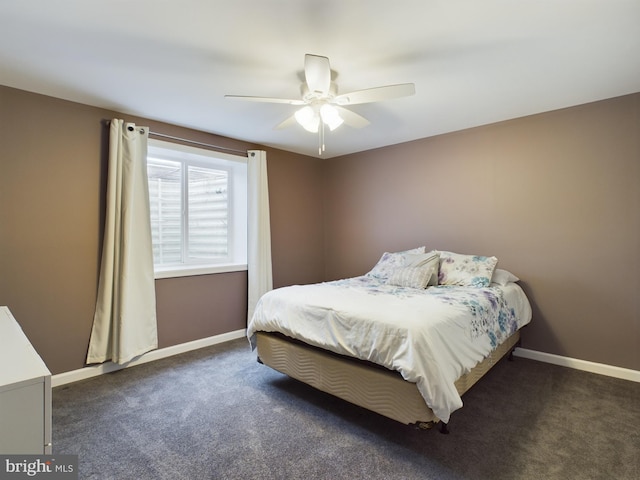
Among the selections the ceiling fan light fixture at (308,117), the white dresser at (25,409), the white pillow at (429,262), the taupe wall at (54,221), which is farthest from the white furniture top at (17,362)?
the white pillow at (429,262)

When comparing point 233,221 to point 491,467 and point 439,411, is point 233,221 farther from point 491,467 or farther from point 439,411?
point 491,467

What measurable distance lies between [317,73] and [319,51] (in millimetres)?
224

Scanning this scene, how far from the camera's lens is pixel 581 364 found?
2850 millimetres

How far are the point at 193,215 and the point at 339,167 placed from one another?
209 cm

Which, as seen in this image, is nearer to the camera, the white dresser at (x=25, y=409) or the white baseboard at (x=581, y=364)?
the white dresser at (x=25, y=409)

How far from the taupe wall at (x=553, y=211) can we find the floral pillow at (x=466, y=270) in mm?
360

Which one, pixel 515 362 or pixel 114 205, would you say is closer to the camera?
pixel 114 205

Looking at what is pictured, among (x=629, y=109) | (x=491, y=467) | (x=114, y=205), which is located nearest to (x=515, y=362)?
(x=491, y=467)

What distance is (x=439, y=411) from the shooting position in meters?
1.65

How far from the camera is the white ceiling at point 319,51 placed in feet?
5.29

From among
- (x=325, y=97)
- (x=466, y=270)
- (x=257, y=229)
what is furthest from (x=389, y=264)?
(x=325, y=97)

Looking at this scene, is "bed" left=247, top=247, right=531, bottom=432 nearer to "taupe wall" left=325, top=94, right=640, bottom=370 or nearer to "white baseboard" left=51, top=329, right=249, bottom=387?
"taupe wall" left=325, top=94, right=640, bottom=370

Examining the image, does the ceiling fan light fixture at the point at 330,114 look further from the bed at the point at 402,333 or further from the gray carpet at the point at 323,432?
the gray carpet at the point at 323,432

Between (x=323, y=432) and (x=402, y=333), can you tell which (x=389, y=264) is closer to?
(x=402, y=333)
